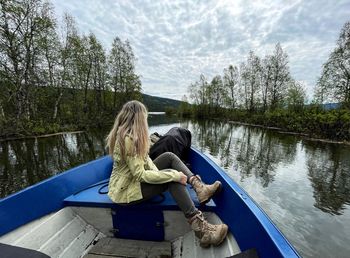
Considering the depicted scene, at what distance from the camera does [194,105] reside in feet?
176

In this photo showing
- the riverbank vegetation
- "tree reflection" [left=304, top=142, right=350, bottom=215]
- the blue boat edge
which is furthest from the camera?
the riverbank vegetation

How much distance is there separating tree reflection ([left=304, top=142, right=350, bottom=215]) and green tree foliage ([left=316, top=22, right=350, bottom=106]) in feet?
42.7

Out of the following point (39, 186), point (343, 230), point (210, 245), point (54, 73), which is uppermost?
point (54, 73)

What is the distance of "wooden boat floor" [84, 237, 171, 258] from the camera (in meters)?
1.87

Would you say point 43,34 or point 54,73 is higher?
point 43,34

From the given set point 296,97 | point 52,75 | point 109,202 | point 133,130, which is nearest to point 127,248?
point 109,202

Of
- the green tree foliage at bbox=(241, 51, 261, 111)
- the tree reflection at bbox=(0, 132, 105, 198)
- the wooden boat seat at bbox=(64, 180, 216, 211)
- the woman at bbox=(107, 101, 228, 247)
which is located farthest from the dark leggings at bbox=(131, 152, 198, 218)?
the green tree foliage at bbox=(241, 51, 261, 111)

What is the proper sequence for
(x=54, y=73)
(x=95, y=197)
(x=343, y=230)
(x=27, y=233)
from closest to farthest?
(x=27, y=233), (x=95, y=197), (x=343, y=230), (x=54, y=73)

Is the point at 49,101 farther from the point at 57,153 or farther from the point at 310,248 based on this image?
the point at 310,248

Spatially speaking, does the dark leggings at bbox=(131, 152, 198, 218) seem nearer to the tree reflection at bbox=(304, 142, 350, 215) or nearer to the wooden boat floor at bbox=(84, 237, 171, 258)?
the wooden boat floor at bbox=(84, 237, 171, 258)

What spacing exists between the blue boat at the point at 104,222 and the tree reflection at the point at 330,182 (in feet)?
11.4

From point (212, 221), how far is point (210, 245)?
10.2 inches

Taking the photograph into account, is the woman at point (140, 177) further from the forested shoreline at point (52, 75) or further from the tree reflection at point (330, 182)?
the forested shoreline at point (52, 75)

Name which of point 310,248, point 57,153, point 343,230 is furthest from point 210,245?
point 57,153
